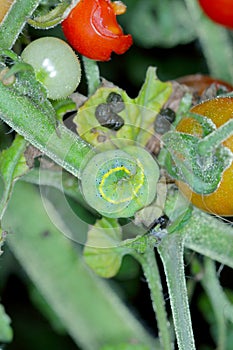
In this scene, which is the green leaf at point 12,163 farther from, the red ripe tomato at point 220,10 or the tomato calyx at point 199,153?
the red ripe tomato at point 220,10

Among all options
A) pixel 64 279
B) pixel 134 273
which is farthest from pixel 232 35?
pixel 64 279

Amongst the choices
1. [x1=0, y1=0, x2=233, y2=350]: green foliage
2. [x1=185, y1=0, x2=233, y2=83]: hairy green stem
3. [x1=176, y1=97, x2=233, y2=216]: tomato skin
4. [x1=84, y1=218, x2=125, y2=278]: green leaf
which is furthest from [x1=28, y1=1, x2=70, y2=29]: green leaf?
[x1=185, y1=0, x2=233, y2=83]: hairy green stem

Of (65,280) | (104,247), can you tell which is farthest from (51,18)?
(65,280)

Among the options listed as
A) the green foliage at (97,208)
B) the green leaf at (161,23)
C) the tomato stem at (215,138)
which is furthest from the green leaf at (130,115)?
the green leaf at (161,23)

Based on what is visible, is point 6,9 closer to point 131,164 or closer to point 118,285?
point 131,164

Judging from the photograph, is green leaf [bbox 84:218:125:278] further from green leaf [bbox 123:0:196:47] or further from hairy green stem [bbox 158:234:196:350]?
green leaf [bbox 123:0:196:47]

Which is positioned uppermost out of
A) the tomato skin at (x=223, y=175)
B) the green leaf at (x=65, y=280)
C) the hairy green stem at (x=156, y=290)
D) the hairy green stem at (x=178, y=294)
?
the tomato skin at (x=223, y=175)

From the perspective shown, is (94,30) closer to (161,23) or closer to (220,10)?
(220,10)
